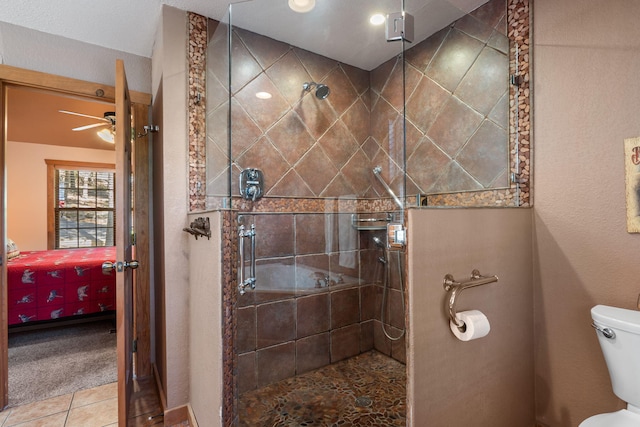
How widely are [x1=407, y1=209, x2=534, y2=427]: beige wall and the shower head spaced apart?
125 cm

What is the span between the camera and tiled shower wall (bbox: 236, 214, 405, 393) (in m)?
1.94

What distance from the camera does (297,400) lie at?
1871 mm

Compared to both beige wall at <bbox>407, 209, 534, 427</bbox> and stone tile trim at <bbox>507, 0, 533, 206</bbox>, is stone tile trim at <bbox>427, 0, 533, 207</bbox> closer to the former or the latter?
stone tile trim at <bbox>507, 0, 533, 206</bbox>

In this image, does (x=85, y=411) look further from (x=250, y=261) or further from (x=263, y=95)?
(x=263, y=95)

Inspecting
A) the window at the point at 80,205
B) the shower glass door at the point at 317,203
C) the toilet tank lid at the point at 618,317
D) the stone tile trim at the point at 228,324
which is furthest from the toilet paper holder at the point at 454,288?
the window at the point at 80,205

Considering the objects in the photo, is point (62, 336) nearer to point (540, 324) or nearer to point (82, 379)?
point (82, 379)

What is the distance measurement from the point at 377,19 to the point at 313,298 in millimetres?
→ 1797

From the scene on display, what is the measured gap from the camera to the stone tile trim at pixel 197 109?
6.52 feet

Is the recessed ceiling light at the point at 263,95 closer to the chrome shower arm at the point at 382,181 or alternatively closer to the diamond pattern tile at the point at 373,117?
the diamond pattern tile at the point at 373,117

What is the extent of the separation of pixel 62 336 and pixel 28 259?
1.22m

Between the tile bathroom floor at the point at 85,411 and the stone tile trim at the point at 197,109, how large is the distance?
4.45 feet

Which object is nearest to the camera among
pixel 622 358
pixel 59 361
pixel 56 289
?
pixel 622 358

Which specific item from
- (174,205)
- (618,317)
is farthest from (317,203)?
(618,317)

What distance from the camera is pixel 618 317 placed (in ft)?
4.29
